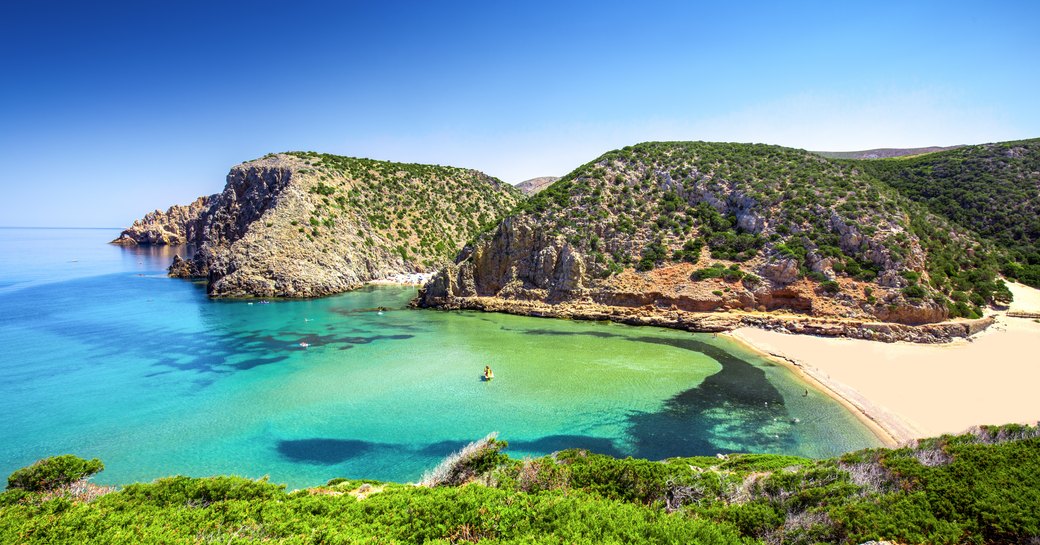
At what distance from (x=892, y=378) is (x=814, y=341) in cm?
703

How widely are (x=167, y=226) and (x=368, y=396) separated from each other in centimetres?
14150

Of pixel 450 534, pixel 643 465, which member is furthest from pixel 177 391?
pixel 643 465

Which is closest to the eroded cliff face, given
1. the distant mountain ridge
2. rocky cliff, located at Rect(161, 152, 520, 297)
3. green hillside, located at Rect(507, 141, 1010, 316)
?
green hillside, located at Rect(507, 141, 1010, 316)

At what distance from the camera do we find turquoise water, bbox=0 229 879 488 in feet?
51.7

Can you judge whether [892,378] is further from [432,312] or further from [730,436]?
[432,312]

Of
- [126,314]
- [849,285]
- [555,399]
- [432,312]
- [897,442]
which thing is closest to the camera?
[897,442]

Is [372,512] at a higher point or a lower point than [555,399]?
higher

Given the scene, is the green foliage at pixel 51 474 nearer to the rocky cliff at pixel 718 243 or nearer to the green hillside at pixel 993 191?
the rocky cliff at pixel 718 243

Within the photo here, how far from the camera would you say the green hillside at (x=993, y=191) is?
43625mm

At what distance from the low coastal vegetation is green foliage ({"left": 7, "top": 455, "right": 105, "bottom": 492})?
3 cm

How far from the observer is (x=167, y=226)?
128 meters

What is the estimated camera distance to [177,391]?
21.6m

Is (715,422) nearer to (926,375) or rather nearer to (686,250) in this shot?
(926,375)

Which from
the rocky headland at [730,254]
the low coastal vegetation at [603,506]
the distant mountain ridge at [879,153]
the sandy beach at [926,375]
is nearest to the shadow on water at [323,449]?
the low coastal vegetation at [603,506]
